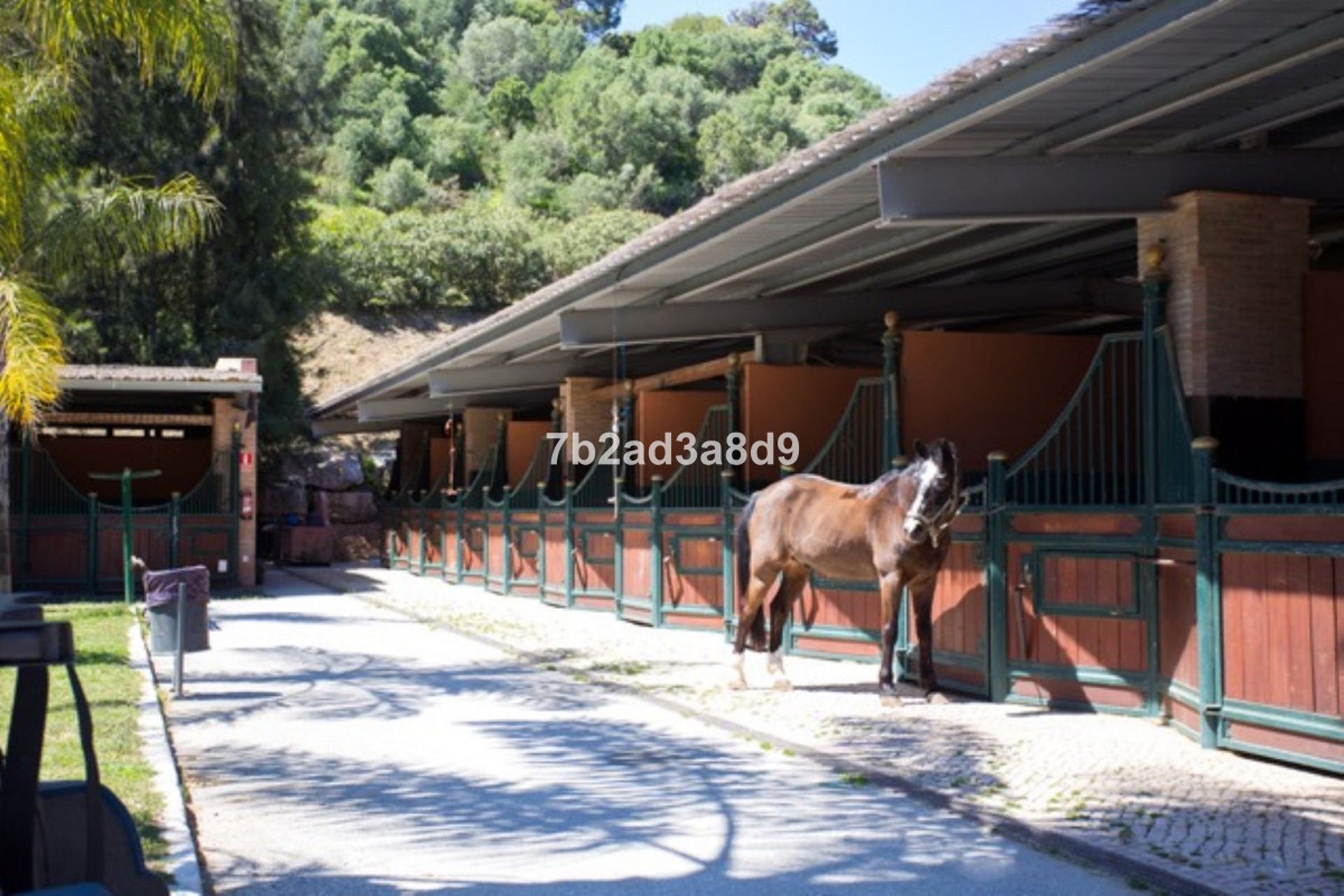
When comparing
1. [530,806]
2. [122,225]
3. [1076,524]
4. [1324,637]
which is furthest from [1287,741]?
[122,225]

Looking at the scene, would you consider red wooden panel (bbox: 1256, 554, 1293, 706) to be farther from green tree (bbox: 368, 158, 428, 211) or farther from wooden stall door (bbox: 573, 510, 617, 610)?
green tree (bbox: 368, 158, 428, 211)

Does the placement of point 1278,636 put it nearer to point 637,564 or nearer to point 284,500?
point 637,564

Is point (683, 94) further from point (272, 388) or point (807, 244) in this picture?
point (807, 244)

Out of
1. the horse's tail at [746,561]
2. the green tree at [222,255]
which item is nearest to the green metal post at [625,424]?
the horse's tail at [746,561]

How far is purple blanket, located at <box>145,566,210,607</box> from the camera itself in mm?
12648

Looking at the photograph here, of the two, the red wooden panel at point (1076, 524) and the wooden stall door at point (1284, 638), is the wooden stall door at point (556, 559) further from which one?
the wooden stall door at point (1284, 638)

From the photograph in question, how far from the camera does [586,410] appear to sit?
24641 mm

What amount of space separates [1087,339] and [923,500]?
5038mm

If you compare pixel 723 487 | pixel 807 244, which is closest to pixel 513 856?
pixel 807 244

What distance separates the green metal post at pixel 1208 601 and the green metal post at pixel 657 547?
956cm

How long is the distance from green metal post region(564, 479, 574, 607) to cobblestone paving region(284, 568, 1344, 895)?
19.9 feet

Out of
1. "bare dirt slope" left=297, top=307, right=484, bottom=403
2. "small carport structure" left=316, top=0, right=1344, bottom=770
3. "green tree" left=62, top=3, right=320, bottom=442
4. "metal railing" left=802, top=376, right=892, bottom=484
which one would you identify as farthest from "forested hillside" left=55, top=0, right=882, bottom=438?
"metal railing" left=802, top=376, right=892, bottom=484

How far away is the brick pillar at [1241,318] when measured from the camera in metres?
10.7

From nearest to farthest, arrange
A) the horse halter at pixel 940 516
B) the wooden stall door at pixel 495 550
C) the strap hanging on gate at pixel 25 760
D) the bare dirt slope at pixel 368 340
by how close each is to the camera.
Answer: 1. the strap hanging on gate at pixel 25 760
2. the horse halter at pixel 940 516
3. the wooden stall door at pixel 495 550
4. the bare dirt slope at pixel 368 340
